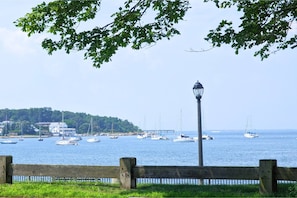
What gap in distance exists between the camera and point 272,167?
498 inches

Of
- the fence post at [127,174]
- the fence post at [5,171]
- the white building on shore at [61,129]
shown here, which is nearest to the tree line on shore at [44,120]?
the white building on shore at [61,129]

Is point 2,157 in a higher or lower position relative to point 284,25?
lower

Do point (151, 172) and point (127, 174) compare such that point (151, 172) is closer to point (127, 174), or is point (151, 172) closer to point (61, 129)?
point (127, 174)

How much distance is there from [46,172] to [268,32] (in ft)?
22.1

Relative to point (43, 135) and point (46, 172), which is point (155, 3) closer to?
point (46, 172)

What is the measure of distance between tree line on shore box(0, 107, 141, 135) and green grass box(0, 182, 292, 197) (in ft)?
450

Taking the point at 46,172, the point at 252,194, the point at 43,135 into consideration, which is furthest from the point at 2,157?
the point at 43,135

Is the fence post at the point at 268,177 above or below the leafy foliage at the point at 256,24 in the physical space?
below

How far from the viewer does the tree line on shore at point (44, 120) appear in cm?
15112

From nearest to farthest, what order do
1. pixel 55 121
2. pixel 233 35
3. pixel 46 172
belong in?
pixel 233 35, pixel 46 172, pixel 55 121

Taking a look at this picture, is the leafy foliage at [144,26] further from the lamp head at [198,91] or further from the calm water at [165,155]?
the calm water at [165,155]

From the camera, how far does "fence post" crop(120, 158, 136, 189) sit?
538 inches

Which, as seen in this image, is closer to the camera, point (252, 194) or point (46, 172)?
point (252, 194)

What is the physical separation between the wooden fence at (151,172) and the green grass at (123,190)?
0.94ft
